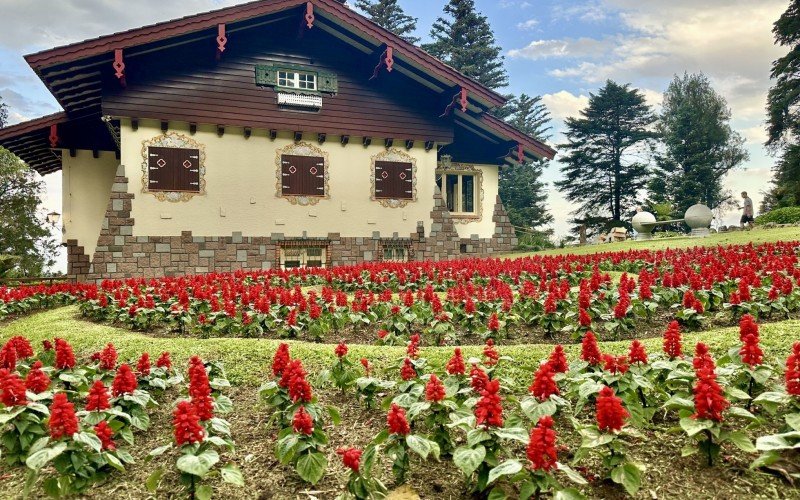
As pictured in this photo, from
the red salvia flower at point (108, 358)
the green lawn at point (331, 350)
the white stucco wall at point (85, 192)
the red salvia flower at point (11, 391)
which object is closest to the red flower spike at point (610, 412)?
the green lawn at point (331, 350)

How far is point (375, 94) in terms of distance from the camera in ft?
62.1

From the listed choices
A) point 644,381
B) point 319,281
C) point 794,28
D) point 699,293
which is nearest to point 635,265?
point 699,293

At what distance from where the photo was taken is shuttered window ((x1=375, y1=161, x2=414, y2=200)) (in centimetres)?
1906

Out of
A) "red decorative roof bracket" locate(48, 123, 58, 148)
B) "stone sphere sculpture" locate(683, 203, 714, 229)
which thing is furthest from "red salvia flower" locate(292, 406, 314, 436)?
"stone sphere sculpture" locate(683, 203, 714, 229)

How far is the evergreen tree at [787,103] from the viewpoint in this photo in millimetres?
31953

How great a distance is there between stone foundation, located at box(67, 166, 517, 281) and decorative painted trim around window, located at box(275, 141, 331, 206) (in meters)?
1.31

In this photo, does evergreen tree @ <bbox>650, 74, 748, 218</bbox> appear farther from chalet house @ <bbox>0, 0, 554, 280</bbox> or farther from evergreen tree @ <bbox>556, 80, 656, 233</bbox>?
chalet house @ <bbox>0, 0, 554, 280</bbox>

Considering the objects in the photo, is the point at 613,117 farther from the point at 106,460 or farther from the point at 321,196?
the point at 106,460

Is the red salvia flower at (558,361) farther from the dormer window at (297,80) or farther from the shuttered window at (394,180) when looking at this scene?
the dormer window at (297,80)

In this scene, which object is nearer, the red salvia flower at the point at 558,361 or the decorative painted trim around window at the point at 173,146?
the red salvia flower at the point at 558,361

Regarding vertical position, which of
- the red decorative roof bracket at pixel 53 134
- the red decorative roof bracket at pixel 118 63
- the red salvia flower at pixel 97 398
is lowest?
the red salvia flower at pixel 97 398

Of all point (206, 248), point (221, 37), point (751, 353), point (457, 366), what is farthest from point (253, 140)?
point (751, 353)

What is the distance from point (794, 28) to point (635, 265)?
99.4 ft

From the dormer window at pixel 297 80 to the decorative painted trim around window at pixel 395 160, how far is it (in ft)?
10.9
